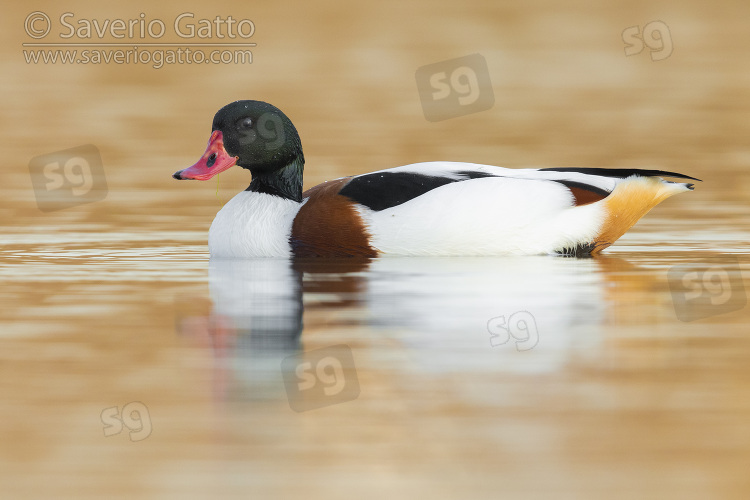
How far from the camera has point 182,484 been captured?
272 cm

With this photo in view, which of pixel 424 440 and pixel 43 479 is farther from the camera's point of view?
pixel 424 440

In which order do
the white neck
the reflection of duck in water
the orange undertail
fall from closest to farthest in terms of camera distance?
the reflection of duck in water
the white neck
the orange undertail

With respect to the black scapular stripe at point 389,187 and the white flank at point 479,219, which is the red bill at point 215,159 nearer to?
the black scapular stripe at point 389,187

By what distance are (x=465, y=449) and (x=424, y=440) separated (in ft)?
0.39

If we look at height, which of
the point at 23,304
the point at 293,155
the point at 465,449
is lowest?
the point at 465,449

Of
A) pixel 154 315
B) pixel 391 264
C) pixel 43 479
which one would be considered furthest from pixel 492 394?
pixel 391 264

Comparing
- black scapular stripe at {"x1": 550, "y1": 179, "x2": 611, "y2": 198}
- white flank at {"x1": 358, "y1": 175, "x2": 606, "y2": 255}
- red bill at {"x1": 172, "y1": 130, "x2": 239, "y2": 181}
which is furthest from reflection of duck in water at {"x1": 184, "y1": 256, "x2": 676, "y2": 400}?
red bill at {"x1": 172, "y1": 130, "x2": 239, "y2": 181}

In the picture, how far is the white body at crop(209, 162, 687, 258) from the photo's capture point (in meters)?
6.91

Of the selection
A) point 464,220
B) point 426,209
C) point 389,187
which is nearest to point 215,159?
point 389,187

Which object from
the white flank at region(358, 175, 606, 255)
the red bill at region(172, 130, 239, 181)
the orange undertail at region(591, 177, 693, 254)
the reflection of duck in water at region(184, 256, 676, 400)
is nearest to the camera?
the reflection of duck in water at region(184, 256, 676, 400)

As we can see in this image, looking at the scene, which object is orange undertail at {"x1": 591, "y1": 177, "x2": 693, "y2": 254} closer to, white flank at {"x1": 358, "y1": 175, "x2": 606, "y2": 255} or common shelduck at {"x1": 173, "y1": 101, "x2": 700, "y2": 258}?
common shelduck at {"x1": 173, "y1": 101, "x2": 700, "y2": 258}

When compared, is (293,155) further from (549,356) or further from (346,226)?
(549,356)

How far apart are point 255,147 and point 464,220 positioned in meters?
1.42

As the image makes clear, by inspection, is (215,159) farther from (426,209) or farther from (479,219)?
(479,219)
